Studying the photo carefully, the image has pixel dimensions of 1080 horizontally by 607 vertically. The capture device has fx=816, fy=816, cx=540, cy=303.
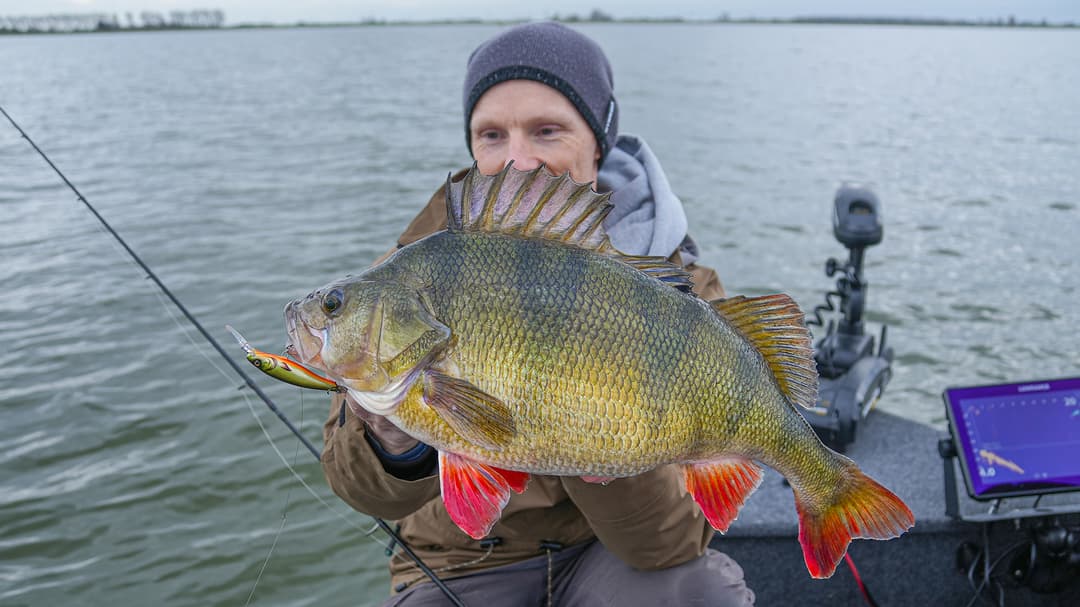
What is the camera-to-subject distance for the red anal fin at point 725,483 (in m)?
Result: 1.84

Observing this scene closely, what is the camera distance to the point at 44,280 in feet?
27.8

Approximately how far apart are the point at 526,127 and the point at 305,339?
4.07ft

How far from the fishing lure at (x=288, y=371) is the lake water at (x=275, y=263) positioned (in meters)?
2.95

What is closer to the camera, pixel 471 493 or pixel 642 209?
pixel 471 493

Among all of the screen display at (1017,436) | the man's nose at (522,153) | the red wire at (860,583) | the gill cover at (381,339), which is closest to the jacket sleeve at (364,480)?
the gill cover at (381,339)

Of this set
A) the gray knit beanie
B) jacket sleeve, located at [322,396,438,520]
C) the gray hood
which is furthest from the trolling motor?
jacket sleeve, located at [322,396,438,520]

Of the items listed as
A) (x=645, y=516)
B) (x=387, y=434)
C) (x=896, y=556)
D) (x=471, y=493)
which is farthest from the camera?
(x=896, y=556)

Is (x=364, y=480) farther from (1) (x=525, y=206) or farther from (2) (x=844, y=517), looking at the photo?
(2) (x=844, y=517)

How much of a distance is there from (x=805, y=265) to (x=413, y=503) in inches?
322

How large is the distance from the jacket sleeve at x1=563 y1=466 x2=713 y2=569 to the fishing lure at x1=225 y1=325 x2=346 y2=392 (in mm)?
791

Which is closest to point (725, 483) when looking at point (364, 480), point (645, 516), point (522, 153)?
point (645, 516)

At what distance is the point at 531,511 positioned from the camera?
2.52 m

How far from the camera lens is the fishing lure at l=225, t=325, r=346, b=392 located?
1.60 metres

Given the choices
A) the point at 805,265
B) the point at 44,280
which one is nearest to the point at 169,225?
the point at 44,280
